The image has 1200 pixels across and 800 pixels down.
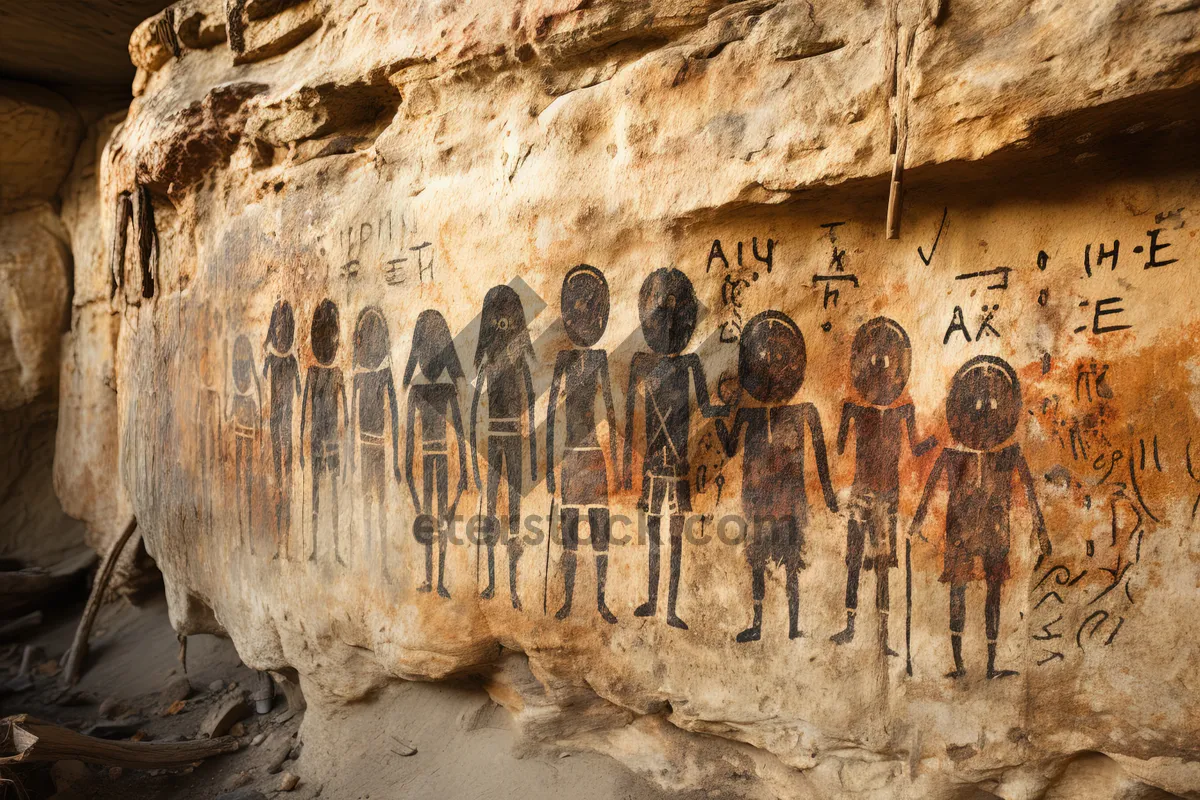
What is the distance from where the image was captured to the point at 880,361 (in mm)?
2721

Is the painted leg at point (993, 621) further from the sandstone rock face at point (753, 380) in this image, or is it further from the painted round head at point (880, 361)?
the painted round head at point (880, 361)

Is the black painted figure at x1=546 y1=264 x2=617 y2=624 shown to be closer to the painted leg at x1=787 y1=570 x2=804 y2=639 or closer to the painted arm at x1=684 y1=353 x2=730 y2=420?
the painted arm at x1=684 y1=353 x2=730 y2=420

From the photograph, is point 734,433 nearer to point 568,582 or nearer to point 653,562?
point 653,562

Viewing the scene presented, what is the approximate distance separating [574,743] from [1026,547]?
1973 millimetres

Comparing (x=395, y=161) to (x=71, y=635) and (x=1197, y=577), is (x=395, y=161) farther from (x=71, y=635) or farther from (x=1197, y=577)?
(x=71, y=635)

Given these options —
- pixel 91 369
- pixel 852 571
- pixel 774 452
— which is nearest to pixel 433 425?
pixel 774 452

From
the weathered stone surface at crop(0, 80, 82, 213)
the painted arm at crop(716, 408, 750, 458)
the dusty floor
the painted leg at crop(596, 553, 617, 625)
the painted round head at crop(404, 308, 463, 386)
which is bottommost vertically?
the dusty floor

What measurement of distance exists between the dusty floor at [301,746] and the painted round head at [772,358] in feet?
5.53

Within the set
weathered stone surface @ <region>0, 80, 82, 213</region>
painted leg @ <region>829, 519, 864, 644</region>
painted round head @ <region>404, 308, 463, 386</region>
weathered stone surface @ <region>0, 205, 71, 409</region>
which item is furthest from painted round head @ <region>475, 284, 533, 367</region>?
weathered stone surface @ <region>0, 205, 71, 409</region>

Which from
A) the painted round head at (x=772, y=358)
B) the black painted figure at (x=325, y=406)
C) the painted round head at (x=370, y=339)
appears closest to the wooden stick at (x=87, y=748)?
the black painted figure at (x=325, y=406)

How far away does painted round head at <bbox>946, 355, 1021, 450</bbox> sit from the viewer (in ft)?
8.38

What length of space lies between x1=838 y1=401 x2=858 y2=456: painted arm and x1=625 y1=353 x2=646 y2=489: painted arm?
0.74 meters

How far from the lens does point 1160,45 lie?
2.03 m

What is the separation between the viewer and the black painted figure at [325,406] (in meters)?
3.78
